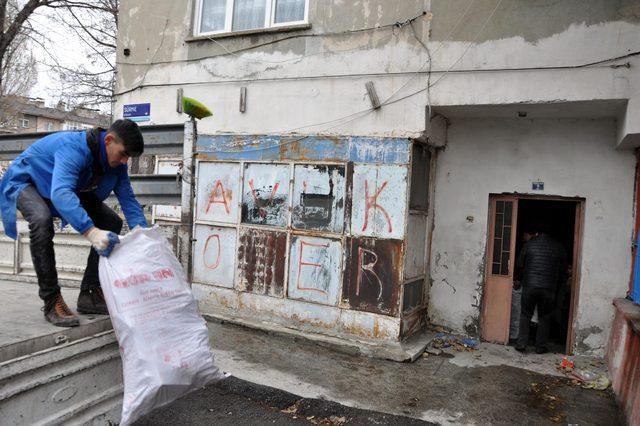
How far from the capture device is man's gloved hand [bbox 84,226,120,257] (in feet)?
9.57

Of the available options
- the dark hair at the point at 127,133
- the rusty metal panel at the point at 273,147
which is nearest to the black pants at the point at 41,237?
the dark hair at the point at 127,133

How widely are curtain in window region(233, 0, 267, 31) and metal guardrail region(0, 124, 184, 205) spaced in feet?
11.0

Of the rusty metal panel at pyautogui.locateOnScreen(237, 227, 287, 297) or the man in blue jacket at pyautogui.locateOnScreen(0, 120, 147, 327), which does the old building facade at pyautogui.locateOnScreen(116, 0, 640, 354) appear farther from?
the man in blue jacket at pyautogui.locateOnScreen(0, 120, 147, 327)

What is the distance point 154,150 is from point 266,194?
241 cm

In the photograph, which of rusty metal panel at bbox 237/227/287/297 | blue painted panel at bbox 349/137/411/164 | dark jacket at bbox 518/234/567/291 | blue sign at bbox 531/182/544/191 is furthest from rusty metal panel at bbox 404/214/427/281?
rusty metal panel at bbox 237/227/287/297

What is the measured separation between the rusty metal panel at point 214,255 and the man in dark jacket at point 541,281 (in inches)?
172

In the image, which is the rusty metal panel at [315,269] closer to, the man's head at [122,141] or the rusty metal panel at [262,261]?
the rusty metal panel at [262,261]

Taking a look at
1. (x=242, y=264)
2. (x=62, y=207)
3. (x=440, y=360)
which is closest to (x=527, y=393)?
(x=440, y=360)

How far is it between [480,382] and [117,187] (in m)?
4.56

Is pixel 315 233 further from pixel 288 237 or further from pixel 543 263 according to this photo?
pixel 543 263

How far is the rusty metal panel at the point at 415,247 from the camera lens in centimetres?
647

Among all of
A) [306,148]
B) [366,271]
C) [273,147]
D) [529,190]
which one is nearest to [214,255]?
[273,147]

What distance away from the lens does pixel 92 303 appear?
3.42 metres

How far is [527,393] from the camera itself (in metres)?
5.38
